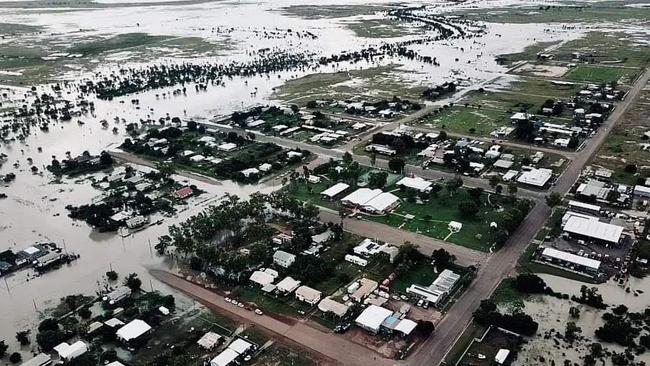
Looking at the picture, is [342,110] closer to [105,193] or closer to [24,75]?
[105,193]

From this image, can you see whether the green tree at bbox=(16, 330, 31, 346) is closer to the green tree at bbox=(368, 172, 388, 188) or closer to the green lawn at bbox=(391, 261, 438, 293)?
the green lawn at bbox=(391, 261, 438, 293)

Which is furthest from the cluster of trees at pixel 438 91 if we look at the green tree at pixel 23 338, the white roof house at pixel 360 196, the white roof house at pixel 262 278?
the green tree at pixel 23 338

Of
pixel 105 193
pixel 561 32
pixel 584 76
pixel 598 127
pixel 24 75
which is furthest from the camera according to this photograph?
pixel 561 32

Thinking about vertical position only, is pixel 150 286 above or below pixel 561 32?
below

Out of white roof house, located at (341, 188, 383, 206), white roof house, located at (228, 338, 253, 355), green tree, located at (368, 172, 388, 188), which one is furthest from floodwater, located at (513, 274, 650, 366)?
green tree, located at (368, 172, 388, 188)

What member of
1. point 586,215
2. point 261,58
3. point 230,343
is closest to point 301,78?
point 261,58

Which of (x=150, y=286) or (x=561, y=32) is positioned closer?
(x=150, y=286)

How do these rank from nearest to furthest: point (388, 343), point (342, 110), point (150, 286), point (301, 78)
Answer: point (388, 343)
point (150, 286)
point (342, 110)
point (301, 78)
